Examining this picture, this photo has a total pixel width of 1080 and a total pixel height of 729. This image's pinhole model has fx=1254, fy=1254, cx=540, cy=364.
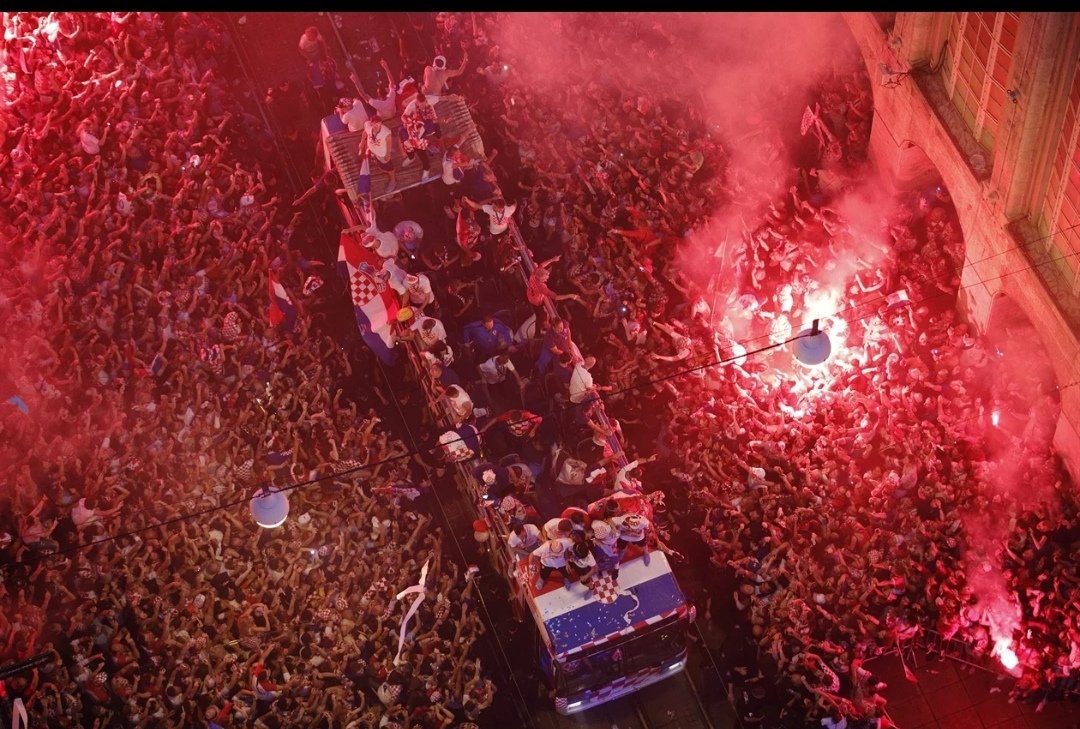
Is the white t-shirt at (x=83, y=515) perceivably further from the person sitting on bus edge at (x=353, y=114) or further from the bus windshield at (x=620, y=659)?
the person sitting on bus edge at (x=353, y=114)

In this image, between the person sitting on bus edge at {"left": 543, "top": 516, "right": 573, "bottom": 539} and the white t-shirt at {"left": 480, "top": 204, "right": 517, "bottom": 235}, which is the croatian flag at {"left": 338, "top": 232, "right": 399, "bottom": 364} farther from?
the person sitting on bus edge at {"left": 543, "top": 516, "right": 573, "bottom": 539}

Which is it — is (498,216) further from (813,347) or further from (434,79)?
(813,347)

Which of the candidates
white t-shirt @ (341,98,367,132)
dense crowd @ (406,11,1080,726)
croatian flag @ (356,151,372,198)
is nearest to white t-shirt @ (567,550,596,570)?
dense crowd @ (406,11,1080,726)

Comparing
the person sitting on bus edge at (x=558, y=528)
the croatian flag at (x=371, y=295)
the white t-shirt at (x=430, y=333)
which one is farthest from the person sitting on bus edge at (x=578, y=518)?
the croatian flag at (x=371, y=295)

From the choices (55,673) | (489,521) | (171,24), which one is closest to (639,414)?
(489,521)

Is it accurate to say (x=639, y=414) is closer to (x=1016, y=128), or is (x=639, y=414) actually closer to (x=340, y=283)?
(x=340, y=283)

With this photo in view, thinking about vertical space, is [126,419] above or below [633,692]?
above
